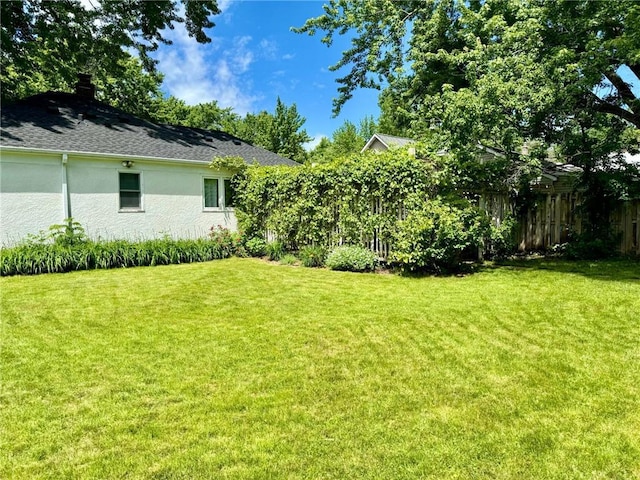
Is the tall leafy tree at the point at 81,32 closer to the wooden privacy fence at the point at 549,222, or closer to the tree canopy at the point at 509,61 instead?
the tree canopy at the point at 509,61

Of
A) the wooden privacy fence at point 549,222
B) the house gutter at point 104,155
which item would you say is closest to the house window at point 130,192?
the house gutter at point 104,155

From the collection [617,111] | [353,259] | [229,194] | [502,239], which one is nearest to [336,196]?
[353,259]

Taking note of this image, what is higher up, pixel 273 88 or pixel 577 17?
pixel 273 88

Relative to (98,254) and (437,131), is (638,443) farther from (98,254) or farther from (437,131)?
(98,254)

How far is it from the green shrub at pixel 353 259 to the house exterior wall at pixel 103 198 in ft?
19.7

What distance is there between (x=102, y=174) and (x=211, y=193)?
11.4 feet

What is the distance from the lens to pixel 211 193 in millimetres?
13594

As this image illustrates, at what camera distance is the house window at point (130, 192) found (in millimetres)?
11688

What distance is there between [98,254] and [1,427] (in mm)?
7608

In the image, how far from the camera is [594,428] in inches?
105

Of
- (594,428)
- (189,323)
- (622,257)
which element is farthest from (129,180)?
(622,257)

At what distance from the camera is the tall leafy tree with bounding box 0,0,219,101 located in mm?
13254

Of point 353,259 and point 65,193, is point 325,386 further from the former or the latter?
point 65,193

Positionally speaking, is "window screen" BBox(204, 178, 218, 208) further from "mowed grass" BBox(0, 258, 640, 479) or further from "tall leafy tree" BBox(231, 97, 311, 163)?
"tall leafy tree" BBox(231, 97, 311, 163)
